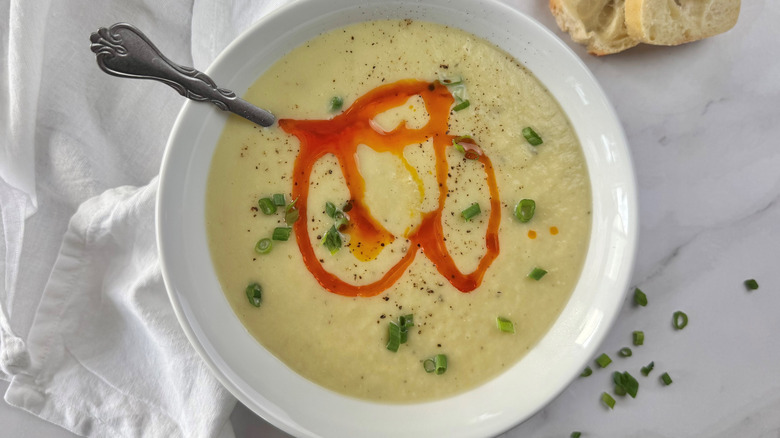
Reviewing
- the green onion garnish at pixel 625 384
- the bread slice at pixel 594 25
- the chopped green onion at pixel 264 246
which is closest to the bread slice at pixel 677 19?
the bread slice at pixel 594 25

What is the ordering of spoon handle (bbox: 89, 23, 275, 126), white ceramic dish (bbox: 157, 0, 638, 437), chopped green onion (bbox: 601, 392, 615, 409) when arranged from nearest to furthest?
spoon handle (bbox: 89, 23, 275, 126), white ceramic dish (bbox: 157, 0, 638, 437), chopped green onion (bbox: 601, 392, 615, 409)

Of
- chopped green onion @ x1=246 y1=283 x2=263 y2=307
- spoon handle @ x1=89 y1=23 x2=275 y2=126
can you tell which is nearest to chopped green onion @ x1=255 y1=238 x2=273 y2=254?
chopped green onion @ x1=246 y1=283 x2=263 y2=307

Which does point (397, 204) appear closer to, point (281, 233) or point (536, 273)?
point (281, 233)

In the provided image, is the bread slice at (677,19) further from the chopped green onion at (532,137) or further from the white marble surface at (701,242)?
the chopped green onion at (532,137)

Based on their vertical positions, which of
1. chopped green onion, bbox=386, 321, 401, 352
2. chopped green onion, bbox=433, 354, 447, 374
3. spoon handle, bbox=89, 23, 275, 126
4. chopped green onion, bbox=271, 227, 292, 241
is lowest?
chopped green onion, bbox=433, 354, 447, 374

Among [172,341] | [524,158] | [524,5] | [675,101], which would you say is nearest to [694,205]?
[675,101]

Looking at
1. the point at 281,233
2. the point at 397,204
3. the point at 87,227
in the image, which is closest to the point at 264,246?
the point at 281,233

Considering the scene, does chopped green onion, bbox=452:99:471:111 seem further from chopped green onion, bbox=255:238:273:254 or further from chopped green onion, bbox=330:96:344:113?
chopped green onion, bbox=255:238:273:254
